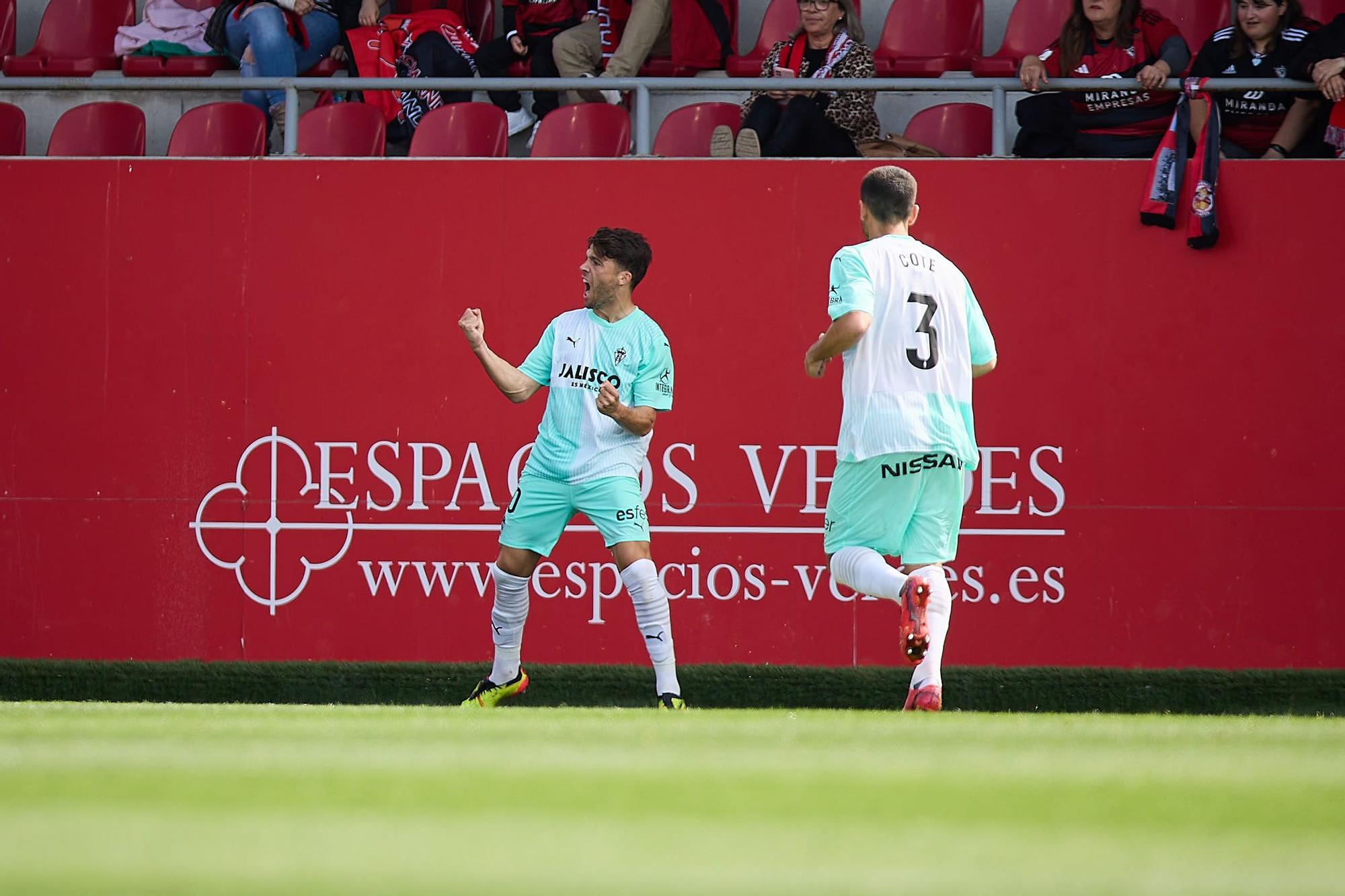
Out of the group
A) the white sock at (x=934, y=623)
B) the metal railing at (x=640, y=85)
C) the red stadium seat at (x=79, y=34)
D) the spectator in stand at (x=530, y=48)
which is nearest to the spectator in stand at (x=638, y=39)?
the spectator in stand at (x=530, y=48)

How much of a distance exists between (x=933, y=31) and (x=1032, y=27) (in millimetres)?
569

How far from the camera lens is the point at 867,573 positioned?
541 cm

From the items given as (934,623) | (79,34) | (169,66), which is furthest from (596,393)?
(79,34)

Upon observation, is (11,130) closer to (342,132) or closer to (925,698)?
(342,132)

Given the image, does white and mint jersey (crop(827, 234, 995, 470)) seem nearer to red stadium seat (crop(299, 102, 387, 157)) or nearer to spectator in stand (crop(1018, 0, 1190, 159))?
spectator in stand (crop(1018, 0, 1190, 159))

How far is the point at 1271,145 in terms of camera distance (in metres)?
8.47

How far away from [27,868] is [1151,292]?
6968 mm

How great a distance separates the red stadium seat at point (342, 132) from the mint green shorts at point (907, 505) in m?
4.75

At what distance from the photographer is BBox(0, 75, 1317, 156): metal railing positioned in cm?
845

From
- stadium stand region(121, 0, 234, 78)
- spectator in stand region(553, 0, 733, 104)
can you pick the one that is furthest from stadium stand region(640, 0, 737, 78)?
stadium stand region(121, 0, 234, 78)

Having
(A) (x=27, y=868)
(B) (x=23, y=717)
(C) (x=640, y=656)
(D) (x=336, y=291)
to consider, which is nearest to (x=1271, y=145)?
(C) (x=640, y=656)

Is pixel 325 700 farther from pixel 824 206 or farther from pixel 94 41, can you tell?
pixel 94 41

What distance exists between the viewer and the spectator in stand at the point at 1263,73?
334 inches

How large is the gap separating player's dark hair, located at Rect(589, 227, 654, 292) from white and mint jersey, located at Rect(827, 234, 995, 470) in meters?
1.11
